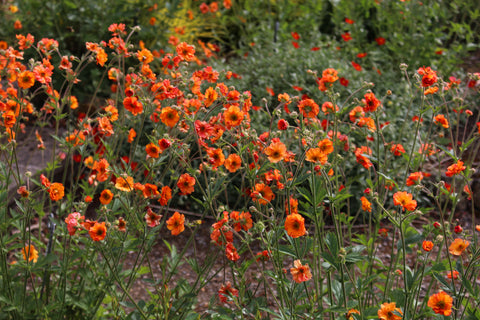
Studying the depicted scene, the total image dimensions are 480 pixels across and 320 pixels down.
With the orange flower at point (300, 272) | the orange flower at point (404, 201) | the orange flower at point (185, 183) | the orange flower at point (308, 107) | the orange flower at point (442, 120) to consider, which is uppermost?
the orange flower at point (308, 107)

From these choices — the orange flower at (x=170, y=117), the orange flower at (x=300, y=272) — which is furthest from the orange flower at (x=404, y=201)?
the orange flower at (x=170, y=117)

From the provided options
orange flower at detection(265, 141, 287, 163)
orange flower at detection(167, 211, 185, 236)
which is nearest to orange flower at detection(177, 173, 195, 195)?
orange flower at detection(167, 211, 185, 236)

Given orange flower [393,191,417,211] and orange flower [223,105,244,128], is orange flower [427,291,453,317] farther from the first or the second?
orange flower [223,105,244,128]

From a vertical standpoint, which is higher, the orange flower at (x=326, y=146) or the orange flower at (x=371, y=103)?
the orange flower at (x=371, y=103)

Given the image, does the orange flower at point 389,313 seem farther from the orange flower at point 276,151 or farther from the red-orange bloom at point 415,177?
the orange flower at point 276,151

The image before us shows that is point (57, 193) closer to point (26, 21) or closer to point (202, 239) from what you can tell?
point (202, 239)

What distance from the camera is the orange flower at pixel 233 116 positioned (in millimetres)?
1592

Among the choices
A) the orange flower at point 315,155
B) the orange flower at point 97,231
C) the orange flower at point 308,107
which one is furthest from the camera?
the orange flower at point 308,107

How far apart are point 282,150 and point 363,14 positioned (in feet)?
16.4

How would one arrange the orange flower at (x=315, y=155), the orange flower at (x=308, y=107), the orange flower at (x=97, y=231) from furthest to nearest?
the orange flower at (x=308, y=107) → the orange flower at (x=97, y=231) → the orange flower at (x=315, y=155)

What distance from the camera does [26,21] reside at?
5.14 metres

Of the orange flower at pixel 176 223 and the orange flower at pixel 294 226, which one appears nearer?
the orange flower at pixel 294 226

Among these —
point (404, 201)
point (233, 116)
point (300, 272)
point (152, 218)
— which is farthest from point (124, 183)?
point (404, 201)

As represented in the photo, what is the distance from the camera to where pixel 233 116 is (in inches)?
63.0
